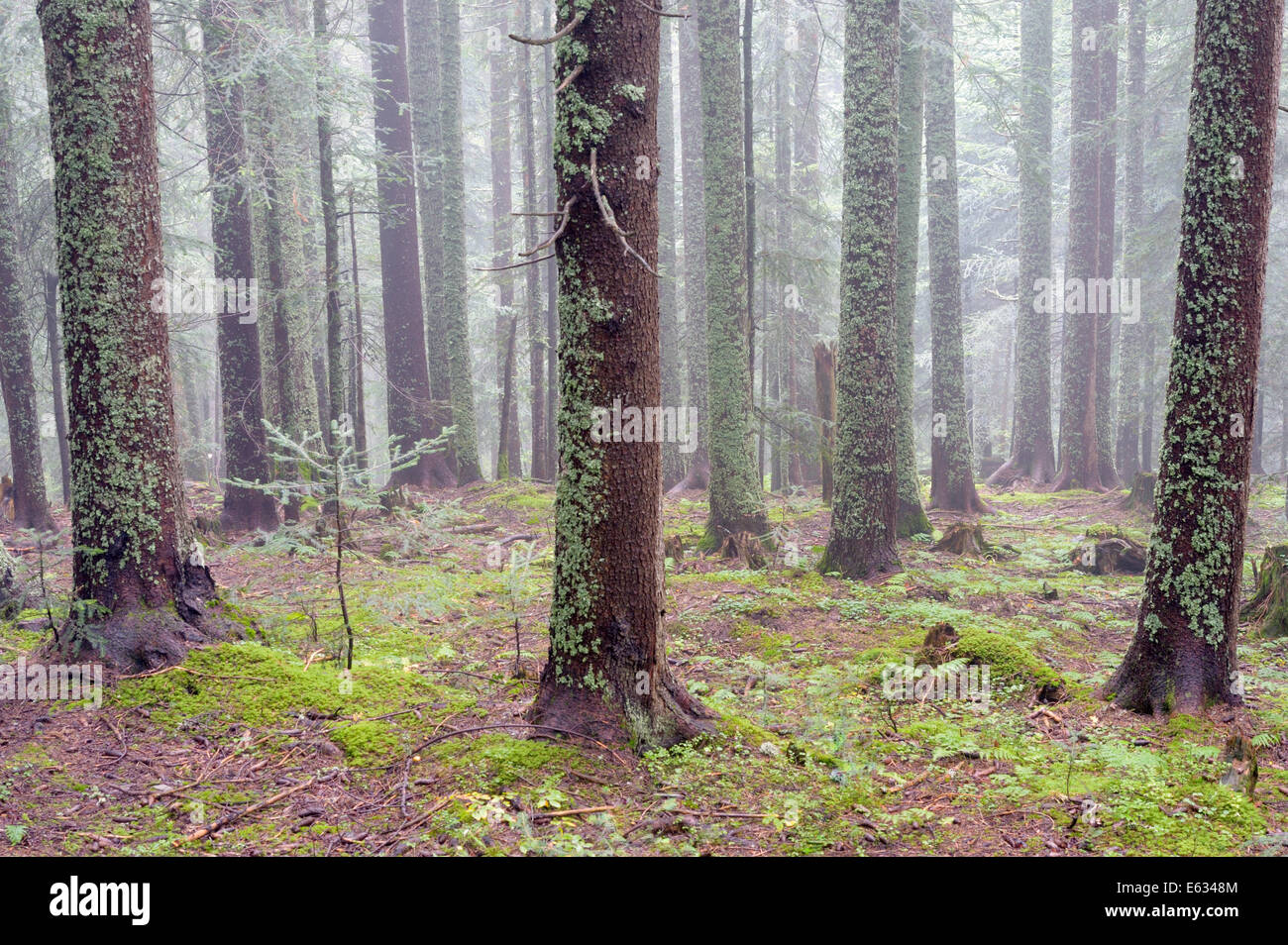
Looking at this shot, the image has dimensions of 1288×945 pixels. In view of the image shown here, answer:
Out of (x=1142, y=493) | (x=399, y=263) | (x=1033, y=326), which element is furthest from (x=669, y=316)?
(x=1142, y=493)

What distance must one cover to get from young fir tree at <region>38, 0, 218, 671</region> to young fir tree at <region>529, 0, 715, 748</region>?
3.08 m

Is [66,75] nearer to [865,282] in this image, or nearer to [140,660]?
[140,660]

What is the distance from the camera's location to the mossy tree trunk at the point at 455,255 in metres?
17.8

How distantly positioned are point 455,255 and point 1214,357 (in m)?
14.9

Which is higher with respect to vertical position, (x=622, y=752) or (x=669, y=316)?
(x=669, y=316)

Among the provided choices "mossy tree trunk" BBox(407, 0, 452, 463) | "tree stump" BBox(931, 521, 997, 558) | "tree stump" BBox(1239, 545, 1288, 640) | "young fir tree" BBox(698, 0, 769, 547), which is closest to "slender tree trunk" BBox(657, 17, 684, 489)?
"mossy tree trunk" BBox(407, 0, 452, 463)

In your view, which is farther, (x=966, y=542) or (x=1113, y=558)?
(x=966, y=542)

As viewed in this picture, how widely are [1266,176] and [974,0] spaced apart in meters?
15.6

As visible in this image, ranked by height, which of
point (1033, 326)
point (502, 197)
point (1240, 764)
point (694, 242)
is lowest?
point (1240, 764)

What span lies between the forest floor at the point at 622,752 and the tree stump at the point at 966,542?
3182 millimetres

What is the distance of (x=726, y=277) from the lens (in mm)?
11516

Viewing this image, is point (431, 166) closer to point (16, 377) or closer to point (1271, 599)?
point (16, 377)
